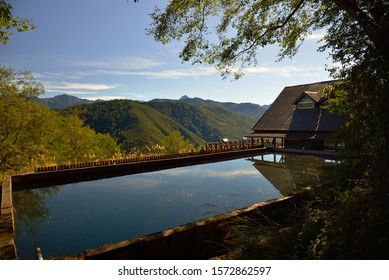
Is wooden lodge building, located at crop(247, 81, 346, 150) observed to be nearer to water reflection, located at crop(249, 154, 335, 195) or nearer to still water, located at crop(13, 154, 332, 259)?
water reflection, located at crop(249, 154, 335, 195)

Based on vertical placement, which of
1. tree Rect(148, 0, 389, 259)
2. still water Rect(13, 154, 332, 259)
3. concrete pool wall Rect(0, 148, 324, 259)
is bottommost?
still water Rect(13, 154, 332, 259)

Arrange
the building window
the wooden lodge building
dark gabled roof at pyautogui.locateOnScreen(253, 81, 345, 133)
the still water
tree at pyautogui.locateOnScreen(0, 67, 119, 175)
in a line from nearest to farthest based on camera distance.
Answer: the still water, tree at pyautogui.locateOnScreen(0, 67, 119, 175), the wooden lodge building, dark gabled roof at pyautogui.locateOnScreen(253, 81, 345, 133), the building window

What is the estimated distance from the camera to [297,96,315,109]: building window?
27688 millimetres

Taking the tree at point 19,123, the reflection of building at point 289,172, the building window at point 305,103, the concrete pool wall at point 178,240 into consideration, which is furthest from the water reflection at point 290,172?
the tree at point 19,123

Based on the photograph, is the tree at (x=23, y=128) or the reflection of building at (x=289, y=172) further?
the tree at (x=23, y=128)

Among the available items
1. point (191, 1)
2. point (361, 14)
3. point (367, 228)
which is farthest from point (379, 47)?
point (191, 1)

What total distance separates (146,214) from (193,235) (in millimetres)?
3763

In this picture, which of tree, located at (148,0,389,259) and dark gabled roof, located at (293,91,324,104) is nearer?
tree, located at (148,0,389,259)

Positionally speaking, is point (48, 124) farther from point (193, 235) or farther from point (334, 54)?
point (334, 54)

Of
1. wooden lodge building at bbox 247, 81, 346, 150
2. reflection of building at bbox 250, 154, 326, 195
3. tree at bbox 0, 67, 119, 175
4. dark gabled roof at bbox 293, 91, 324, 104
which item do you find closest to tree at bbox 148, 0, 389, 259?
reflection of building at bbox 250, 154, 326, 195

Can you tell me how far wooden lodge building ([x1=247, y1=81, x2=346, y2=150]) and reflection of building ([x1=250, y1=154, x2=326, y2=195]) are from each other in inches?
244

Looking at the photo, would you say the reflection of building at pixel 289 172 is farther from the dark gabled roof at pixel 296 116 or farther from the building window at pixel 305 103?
the building window at pixel 305 103

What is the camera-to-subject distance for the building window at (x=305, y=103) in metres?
27.7

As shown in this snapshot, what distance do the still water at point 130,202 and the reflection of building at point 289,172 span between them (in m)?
0.05
